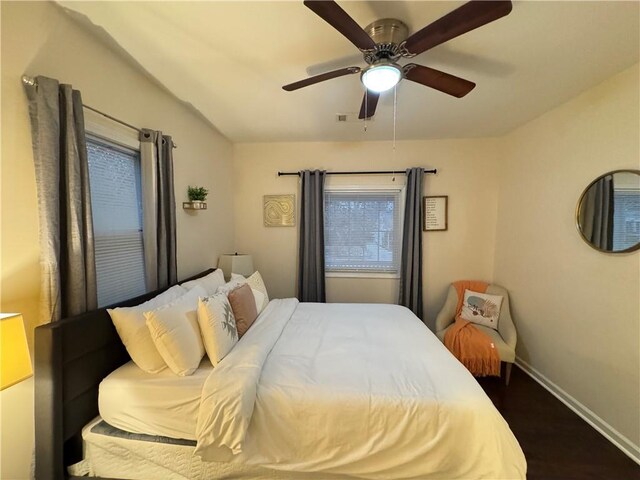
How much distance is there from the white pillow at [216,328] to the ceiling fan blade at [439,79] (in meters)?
1.80

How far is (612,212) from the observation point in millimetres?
1872

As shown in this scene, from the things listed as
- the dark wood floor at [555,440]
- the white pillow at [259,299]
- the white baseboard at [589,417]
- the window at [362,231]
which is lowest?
the dark wood floor at [555,440]

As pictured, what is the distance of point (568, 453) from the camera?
1.73m

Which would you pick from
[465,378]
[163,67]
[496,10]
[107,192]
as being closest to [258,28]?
[163,67]

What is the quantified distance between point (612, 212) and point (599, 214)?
9 cm

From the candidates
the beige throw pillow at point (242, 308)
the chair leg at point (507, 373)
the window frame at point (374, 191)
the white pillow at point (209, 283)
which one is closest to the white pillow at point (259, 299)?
the beige throw pillow at point (242, 308)

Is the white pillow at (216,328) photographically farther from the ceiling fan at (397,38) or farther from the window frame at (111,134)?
the ceiling fan at (397,38)

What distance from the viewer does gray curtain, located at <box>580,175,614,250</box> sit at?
1.89m

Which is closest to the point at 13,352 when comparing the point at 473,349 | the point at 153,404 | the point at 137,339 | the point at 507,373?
the point at 137,339

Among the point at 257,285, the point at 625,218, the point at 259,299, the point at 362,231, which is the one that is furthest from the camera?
the point at 362,231

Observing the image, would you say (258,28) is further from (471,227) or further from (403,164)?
(471,227)

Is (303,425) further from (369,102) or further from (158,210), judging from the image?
(369,102)

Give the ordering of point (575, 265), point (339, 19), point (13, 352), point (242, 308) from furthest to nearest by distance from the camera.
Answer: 1. point (575, 265)
2. point (242, 308)
3. point (339, 19)
4. point (13, 352)

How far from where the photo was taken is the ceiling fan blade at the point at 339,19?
40.3 inches
